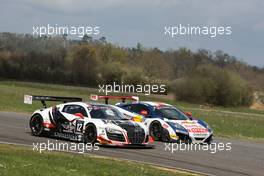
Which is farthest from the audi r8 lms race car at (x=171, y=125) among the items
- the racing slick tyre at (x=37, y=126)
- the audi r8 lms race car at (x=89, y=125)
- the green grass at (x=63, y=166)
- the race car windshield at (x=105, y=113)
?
the green grass at (x=63, y=166)

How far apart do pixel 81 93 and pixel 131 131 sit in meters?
45.0

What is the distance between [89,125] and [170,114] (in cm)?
451

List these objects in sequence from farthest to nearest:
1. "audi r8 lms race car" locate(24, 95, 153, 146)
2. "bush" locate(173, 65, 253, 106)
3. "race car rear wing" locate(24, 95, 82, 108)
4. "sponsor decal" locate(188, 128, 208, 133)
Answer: "bush" locate(173, 65, 253, 106), "sponsor decal" locate(188, 128, 208, 133), "race car rear wing" locate(24, 95, 82, 108), "audi r8 lms race car" locate(24, 95, 153, 146)

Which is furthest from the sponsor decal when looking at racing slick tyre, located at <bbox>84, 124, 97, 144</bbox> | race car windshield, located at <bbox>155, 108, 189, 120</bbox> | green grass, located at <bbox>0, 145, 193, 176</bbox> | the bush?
the bush

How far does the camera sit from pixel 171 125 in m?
19.5

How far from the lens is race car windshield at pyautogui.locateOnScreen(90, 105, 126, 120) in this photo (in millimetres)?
17359

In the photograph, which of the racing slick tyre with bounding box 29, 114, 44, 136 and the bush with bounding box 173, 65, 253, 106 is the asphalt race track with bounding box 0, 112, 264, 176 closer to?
the racing slick tyre with bounding box 29, 114, 44, 136

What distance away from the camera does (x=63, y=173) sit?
10602 mm

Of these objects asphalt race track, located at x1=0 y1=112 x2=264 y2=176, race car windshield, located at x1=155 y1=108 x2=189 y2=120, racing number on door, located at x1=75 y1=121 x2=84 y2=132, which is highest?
race car windshield, located at x1=155 y1=108 x2=189 y2=120

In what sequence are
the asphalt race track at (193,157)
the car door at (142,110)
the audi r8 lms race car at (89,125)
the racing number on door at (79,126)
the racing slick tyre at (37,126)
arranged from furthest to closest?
the car door at (142,110) < the racing slick tyre at (37,126) < the racing number on door at (79,126) < the audi r8 lms race car at (89,125) < the asphalt race track at (193,157)

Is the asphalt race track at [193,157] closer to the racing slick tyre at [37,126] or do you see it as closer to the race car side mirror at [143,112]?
the racing slick tyre at [37,126]

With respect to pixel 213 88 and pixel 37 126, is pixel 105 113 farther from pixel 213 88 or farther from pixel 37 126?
pixel 213 88

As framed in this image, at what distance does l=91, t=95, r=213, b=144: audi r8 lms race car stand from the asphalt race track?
73 cm

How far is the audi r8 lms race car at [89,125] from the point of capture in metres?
16.6
